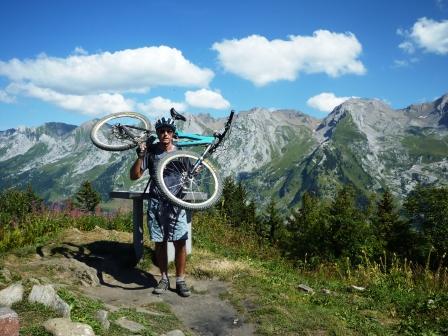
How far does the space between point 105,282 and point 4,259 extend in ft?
8.58

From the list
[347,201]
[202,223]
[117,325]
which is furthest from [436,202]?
[117,325]

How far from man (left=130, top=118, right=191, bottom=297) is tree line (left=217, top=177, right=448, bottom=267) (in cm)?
2084

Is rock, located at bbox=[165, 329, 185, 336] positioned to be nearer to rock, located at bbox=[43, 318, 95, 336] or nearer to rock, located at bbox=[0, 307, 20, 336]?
rock, located at bbox=[43, 318, 95, 336]

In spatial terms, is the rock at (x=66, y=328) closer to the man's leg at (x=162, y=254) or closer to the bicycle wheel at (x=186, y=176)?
the bicycle wheel at (x=186, y=176)

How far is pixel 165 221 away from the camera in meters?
9.03

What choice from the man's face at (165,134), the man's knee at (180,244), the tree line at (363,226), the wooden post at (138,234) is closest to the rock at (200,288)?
the man's knee at (180,244)

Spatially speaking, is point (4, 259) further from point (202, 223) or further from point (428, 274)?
point (428, 274)

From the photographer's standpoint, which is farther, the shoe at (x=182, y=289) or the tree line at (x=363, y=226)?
the tree line at (x=363, y=226)

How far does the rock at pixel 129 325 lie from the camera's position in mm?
6117

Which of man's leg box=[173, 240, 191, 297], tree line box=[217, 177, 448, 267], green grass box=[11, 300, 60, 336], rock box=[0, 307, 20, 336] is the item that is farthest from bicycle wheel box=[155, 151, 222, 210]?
tree line box=[217, 177, 448, 267]

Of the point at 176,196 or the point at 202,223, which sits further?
the point at 202,223

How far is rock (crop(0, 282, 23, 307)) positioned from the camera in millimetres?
6000

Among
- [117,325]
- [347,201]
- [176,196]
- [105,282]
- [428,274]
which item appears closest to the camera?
[117,325]

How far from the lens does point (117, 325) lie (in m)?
6.08
